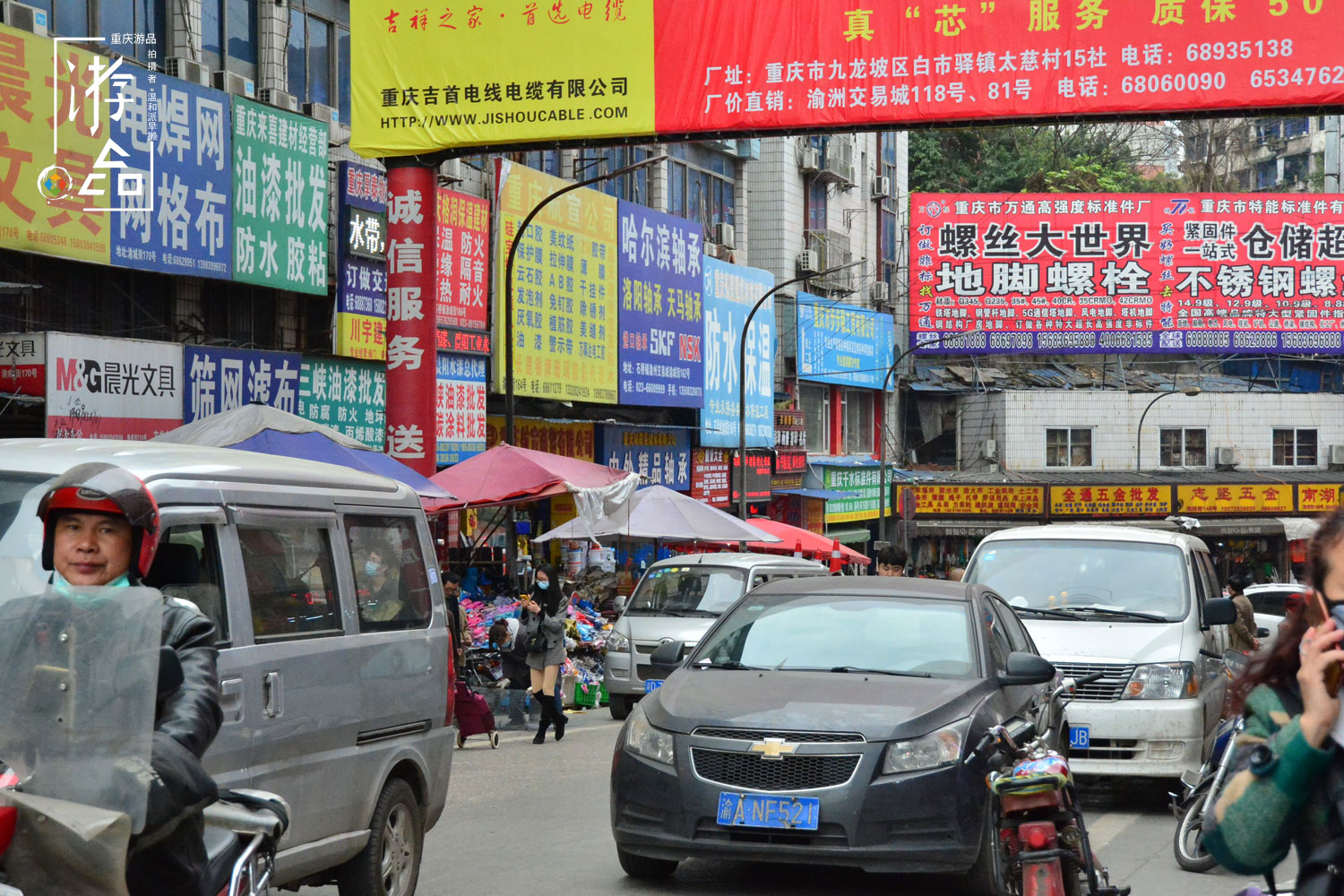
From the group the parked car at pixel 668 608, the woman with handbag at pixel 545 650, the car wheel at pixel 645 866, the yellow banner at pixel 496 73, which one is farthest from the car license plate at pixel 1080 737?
the yellow banner at pixel 496 73

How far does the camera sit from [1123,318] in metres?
41.4

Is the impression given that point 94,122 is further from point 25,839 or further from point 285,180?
point 25,839

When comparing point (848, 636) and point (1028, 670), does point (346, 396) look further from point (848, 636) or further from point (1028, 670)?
point (1028, 670)

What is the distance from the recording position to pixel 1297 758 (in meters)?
2.93

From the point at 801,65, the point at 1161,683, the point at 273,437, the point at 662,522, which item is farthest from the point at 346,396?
the point at 1161,683

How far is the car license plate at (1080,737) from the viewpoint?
11.4m

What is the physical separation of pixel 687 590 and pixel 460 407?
7.76m

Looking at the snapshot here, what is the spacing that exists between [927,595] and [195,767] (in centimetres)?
614

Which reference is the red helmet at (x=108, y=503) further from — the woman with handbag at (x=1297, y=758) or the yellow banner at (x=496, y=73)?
the yellow banner at (x=496, y=73)

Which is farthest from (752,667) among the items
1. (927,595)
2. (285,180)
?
(285,180)

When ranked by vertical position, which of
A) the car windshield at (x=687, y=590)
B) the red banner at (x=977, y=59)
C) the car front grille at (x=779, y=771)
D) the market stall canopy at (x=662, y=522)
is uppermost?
the red banner at (x=977, y=59)

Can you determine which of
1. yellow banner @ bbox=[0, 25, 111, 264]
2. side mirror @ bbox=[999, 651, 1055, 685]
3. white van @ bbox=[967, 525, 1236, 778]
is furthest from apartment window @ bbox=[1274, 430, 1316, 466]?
side mirror @ bbox=[999, 651, 1055, 685]

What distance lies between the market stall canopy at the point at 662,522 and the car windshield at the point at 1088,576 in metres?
8.41

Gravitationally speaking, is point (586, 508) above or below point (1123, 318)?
below
